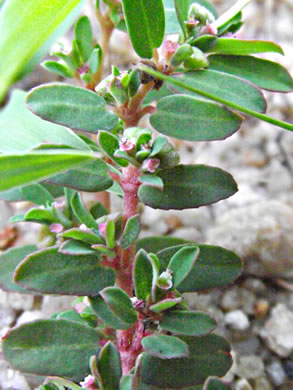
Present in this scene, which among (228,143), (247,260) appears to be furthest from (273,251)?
(228,143)

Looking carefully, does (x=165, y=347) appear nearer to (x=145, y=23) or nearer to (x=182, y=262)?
(x=182, y=262)

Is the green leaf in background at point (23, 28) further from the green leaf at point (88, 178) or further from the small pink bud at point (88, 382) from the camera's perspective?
the small pink bud at point (88, 382)

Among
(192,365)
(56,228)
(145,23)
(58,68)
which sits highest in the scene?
(145,23)

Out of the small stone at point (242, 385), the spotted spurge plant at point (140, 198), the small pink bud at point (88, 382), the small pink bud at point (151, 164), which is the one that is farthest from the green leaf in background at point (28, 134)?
the small stone at point (242, 385)

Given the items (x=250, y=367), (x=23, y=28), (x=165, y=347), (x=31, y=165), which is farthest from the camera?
(x=250, y=367)

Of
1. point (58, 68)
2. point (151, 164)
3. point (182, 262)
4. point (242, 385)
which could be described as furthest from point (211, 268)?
point (58, 68)

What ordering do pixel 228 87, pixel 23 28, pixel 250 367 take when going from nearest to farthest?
pixel 228 87
pixel 23 28
pixel 250 367
